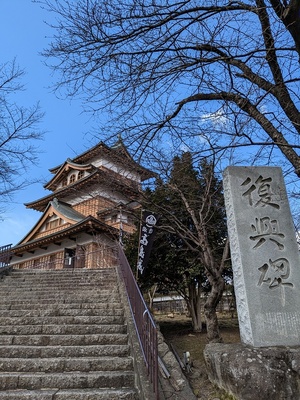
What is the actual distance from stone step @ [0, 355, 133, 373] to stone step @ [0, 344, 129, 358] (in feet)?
0.80

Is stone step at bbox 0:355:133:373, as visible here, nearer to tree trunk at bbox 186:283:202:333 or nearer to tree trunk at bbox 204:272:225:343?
tree trunk at bbox 204:272:225:343

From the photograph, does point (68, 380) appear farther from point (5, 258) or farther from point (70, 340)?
point (5, 258)

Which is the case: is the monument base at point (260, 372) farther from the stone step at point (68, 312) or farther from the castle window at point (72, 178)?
the castle window at point (72, 178)

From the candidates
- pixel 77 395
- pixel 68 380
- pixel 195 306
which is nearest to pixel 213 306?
pixel 68 380

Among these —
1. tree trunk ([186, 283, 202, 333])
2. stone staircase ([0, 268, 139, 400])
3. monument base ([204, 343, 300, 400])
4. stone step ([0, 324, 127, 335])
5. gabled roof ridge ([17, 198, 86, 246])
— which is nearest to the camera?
monument base ([204, 343, 300, 400])

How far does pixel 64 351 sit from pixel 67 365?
40 centimetres

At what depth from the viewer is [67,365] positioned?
4.12 metres

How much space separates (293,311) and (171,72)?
3.44m

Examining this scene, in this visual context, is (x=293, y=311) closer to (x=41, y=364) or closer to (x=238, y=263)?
(x=238, y=263)

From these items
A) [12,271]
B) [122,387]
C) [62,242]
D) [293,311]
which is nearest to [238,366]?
[293,311]

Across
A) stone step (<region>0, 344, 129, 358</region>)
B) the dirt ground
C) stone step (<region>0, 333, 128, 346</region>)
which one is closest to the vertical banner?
the dirt ground

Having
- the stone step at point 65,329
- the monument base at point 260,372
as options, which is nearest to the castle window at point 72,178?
the stone step at point 65,329

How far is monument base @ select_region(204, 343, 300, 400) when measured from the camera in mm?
3115

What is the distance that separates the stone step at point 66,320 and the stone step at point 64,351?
1.06 meters
